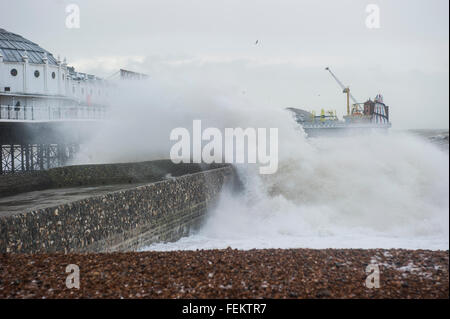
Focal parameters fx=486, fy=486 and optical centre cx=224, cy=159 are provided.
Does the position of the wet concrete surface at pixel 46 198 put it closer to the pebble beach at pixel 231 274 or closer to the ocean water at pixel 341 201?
the ocean water at pixel 341 201

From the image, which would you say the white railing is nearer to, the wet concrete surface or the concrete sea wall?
the concrete sea wall

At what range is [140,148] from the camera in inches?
899

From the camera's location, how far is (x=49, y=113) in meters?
25.8

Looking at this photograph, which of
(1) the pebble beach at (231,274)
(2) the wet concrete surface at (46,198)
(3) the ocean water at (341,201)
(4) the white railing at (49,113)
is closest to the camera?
(1) the pebble beach at (231,274)

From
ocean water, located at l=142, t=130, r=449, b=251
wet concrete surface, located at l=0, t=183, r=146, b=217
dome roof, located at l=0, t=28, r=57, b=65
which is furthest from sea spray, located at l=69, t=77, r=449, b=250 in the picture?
dome roof, located at l=0, t=28, r=57, b=65

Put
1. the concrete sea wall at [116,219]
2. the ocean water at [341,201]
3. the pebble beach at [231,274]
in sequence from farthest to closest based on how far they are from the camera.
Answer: the ocean water at [341,201]
the concrete sea wall at [116,219]
the pebble beach at [231,274]

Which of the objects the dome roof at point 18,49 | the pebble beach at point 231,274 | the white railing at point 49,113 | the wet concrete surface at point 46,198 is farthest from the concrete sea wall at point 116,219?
the dome roof at point 18,49

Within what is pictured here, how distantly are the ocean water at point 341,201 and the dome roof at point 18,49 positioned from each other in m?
17.1

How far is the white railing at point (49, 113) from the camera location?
77.7 feet

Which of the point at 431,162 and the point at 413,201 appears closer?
the point at 413,201

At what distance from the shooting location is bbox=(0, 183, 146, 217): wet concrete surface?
10.0 m

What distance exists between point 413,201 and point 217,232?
538cm
